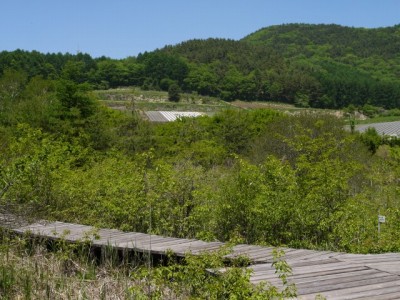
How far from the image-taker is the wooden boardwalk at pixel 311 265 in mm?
4859

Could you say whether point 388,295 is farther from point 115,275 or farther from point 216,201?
point 216,201

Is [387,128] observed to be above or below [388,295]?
below

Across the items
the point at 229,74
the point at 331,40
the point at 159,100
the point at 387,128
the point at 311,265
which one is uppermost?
the point at 331,40

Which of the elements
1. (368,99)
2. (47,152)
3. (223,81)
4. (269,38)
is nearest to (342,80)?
(368,99)

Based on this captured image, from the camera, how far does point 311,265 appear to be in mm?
5828

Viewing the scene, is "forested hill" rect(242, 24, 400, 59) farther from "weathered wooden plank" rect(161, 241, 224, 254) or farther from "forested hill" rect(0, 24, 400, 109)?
"weathered wooden plank" rect(161, 241, 224, 254)

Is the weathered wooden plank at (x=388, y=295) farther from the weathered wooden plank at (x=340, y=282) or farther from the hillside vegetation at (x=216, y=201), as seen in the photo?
the hillside vegetation at (x=216, y=201)

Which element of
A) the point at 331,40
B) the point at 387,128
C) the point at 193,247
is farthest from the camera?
the point at 331,40

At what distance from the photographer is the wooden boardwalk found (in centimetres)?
486

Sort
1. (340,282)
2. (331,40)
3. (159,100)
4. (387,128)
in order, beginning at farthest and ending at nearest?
(331,40) < (159,100) < (387,128) < (340,282)

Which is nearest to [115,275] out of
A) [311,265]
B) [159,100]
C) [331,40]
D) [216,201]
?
[311,265]

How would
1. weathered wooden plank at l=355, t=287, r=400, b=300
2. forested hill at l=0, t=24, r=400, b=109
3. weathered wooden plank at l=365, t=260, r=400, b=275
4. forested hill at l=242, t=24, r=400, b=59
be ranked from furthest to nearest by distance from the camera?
forested hill at l=242, t=24, r=400, b=59 < forested hill at l=0, t=24, r=400, b=109 < weathered wooden plank at l=365, t=260, r=400, b=275 < weathered wooden plank at l=355, t=287, r=400, b=300

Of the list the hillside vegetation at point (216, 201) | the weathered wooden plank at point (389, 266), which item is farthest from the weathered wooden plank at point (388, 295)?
the hillside vegetation at point (216, 201)

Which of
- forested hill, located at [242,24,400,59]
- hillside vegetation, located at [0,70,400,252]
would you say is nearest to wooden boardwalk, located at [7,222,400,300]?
hillside vegetation, located at [0,70,400,252]
